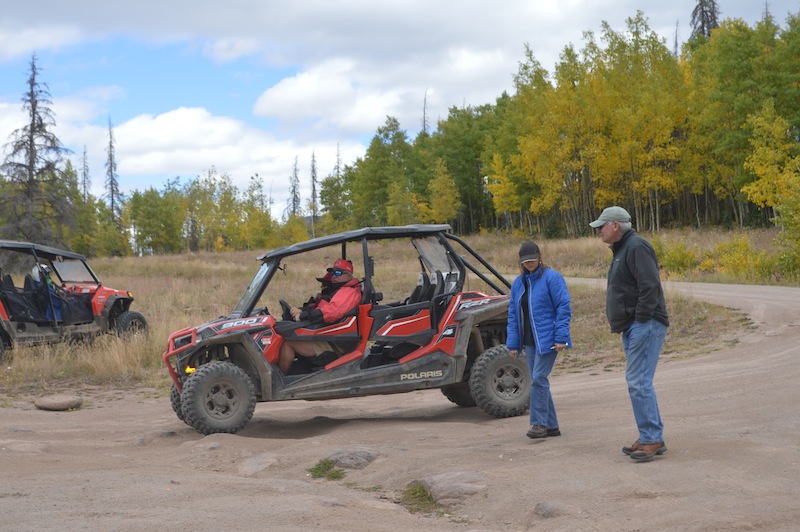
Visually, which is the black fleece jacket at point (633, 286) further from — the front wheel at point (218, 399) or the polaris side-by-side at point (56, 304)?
the polaris side-by-side at point (56, 304)

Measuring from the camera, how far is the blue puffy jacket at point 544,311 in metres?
7.63

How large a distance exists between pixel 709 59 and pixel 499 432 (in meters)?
42.9

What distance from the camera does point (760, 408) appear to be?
828 cm

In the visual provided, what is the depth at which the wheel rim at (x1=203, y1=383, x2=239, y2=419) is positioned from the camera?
885cm

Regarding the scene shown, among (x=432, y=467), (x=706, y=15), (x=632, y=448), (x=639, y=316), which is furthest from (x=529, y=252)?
(x=706, y=15)

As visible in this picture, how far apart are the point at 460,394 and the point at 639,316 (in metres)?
4.18

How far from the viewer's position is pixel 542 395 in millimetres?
7645

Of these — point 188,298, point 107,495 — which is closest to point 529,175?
point 188,298

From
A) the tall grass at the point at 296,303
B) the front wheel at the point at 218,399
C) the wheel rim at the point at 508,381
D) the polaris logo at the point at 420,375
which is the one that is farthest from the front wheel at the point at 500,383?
the tall grass at the point at 296,303

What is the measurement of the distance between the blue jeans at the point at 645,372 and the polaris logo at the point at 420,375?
3069 mm

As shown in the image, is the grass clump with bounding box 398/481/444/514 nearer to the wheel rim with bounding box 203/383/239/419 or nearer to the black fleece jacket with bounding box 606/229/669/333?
the black fleece jacket with bounding box 606/229/669/333

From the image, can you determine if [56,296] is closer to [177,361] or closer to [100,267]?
[177,361]

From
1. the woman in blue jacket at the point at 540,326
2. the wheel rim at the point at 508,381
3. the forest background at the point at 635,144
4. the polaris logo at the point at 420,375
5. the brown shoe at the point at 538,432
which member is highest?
the forest background at the point at 635,144

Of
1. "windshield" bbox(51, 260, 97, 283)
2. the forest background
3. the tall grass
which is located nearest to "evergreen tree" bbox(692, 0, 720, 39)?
the forest background
